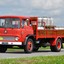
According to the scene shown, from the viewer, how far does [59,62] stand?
1523cm

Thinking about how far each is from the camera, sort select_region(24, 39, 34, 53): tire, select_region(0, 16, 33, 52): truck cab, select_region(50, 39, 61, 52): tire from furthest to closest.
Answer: select_region(50, 39, 61, 52): tire
select_region(24, 39, 34, 53): tire
select_region(0, 16, 33, 52): truck cab

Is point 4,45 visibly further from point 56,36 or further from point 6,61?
point 6,61

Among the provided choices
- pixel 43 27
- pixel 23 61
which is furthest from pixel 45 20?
pixel 23 61

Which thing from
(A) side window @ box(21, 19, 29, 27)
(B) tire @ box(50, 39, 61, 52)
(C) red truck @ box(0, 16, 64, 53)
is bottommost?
(B) tire @ box(50, 39, 61, 52)

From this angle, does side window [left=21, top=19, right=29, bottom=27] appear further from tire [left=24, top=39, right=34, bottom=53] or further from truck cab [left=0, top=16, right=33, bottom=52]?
tire [left=24, top=39, right=34, bottom=53]

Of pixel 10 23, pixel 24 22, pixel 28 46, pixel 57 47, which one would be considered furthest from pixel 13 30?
pixel 57 47

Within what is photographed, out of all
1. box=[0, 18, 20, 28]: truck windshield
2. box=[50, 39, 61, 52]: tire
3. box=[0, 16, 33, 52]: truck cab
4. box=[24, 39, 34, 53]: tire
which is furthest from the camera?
box=[50, 39, 61, 52]: tire

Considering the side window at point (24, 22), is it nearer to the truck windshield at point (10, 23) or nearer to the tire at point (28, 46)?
the truck windshield at point (10, 23)

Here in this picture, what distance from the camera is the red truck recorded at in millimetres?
22531

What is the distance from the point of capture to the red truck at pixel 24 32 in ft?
73.9

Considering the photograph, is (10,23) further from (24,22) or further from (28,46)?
(28,46)

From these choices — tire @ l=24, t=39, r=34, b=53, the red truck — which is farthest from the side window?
tire @ l=24, t=39, r=34, b=53

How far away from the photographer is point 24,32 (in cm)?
2266

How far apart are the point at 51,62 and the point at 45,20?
34.9ft
